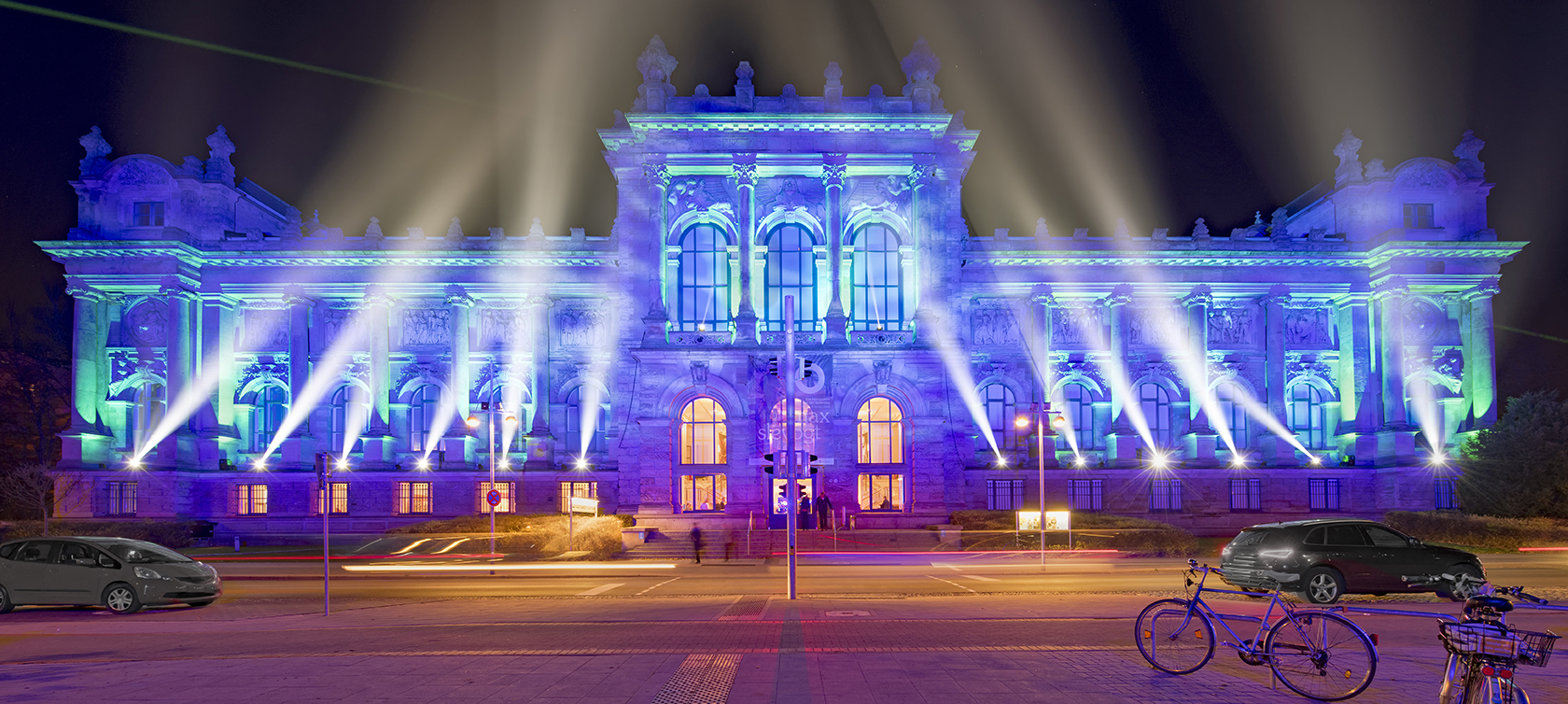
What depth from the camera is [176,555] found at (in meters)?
22.6

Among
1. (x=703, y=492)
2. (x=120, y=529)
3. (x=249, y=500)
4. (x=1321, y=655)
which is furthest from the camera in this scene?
(x=249, y=500)

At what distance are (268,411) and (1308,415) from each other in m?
58.9

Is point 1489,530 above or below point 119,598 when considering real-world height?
below

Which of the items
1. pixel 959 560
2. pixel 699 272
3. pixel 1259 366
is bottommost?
pixel 959 560

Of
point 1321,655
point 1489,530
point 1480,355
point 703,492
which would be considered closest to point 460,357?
point 703,492

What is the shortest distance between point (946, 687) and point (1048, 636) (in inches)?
180

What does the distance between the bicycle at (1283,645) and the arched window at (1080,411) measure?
1892 inches

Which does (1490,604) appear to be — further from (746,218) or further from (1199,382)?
(1199,382)

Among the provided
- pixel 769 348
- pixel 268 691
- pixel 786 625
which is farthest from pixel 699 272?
pixel 268 691

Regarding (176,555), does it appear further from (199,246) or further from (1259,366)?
(1259,366)

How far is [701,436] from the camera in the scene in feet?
172

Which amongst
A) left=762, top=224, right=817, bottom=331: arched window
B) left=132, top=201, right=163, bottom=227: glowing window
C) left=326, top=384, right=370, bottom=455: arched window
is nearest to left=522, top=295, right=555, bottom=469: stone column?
left=326, top=384, right=370, bottom=455: arched window

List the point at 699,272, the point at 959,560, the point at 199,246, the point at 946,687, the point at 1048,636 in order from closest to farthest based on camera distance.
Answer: the point at 946,687 → the point at 1048,636 → the point at 959,560 → the point at 699,272 → the point at 199,246

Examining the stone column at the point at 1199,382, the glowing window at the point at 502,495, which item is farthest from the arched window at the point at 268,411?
the stone column at the point at 1199,382
